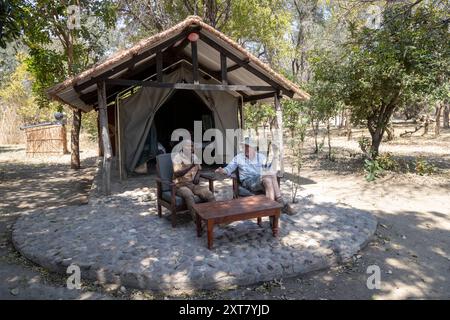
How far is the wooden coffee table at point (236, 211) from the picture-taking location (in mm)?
4059

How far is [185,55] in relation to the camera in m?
9.08

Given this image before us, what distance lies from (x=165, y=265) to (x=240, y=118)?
7.30m

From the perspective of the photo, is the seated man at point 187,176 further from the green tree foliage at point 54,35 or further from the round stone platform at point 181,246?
the green tree foliage at point 54,35

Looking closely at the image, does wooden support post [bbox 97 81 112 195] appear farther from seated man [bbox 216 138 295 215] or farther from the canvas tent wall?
seated man [bbox 216 138 295 215]

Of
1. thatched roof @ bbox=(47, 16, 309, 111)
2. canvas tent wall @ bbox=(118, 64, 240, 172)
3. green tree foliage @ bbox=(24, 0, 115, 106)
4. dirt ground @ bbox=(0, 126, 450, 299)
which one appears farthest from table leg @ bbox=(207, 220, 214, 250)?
green tree foliage @ bbox=(24, 0, 115, 106)

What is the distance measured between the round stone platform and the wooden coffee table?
28 centimetres

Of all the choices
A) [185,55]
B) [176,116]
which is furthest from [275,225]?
[176,116]

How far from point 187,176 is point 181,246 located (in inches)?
50.9

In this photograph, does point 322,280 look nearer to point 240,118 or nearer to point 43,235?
point 43,235

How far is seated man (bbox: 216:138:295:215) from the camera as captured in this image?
5141 mm

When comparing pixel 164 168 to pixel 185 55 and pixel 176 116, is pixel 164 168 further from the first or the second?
pixel 176 116

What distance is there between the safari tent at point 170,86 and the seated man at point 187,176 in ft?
6.59

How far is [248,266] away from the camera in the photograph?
3740mm

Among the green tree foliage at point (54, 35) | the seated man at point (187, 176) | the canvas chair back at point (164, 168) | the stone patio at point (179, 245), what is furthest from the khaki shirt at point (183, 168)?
the green tree foliage at point (54, 35)
